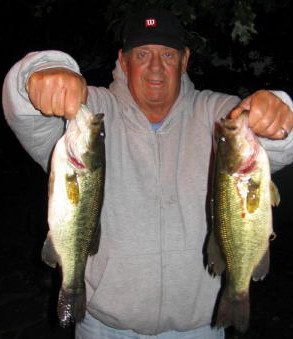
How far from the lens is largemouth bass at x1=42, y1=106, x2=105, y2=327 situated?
7.75ft

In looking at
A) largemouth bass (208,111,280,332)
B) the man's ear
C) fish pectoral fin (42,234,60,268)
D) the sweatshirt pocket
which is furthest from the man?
fish pectoral fin (42,234,60,268)

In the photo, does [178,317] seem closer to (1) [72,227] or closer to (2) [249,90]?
(1) [72,227]

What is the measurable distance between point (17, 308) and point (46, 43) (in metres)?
6.00

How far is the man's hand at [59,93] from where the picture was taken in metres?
2.21

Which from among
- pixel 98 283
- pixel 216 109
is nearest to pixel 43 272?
pixel 98 283

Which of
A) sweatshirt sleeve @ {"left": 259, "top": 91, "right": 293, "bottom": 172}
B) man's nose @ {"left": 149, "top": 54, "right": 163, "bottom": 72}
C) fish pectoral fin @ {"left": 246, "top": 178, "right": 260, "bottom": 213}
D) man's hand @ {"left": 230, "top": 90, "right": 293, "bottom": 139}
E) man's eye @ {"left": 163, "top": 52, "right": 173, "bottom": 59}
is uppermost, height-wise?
man's eye @ {"left": 163, "top": 52, "right": 173, "bottom": 59}

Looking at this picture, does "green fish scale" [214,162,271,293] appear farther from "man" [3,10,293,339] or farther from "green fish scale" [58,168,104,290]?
"green fish scale" [58,168,104,290]

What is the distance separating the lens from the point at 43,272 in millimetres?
7719

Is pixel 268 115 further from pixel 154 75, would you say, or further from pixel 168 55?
pixel 168 55

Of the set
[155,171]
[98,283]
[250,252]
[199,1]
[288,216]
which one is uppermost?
[199,1]

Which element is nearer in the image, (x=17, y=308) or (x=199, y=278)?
(x=199, y=278)

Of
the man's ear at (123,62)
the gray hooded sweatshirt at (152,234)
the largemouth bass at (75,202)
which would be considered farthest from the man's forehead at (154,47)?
the largemouth bass at (75,202)

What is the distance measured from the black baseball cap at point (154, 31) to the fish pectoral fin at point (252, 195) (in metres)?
1.41

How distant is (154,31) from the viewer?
3.32 metres
